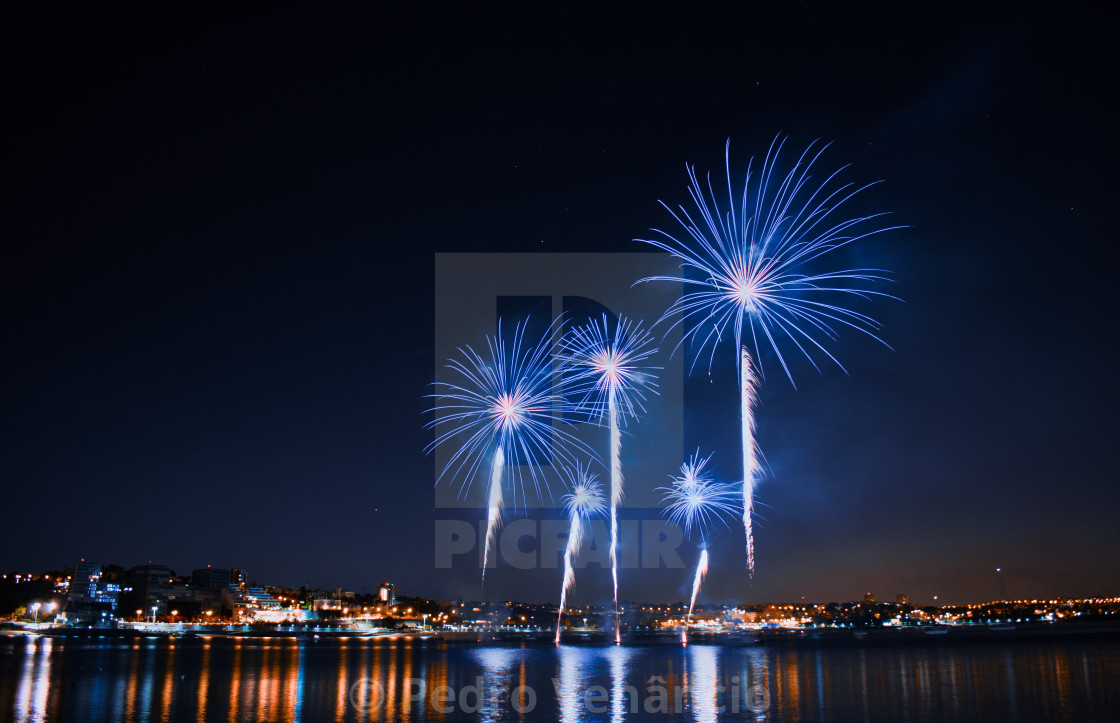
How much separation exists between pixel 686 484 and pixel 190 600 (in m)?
142

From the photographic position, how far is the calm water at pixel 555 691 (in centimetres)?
2723

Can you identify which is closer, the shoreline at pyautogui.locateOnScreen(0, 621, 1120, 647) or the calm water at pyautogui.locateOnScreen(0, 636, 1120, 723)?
the calm water at pyautogui.locateOnScreen(0, 636, 1120, 723)

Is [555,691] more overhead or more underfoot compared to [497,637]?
more overhead

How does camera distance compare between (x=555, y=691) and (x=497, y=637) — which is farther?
(x=497, y=637)

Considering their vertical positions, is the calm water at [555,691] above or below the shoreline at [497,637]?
above

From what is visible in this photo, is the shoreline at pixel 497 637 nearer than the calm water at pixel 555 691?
No

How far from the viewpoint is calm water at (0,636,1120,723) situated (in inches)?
1072

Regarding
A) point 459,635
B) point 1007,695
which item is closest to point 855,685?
point 1007,695

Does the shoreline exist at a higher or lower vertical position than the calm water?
lower

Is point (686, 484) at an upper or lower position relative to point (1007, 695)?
upper

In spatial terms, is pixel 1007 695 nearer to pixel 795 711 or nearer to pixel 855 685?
pixel 855 685

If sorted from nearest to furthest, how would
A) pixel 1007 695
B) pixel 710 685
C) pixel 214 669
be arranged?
pixel 1007 695
pixel 710 685
pixel 214 669

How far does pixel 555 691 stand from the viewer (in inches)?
1342

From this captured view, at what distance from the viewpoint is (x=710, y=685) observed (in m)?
37.6
